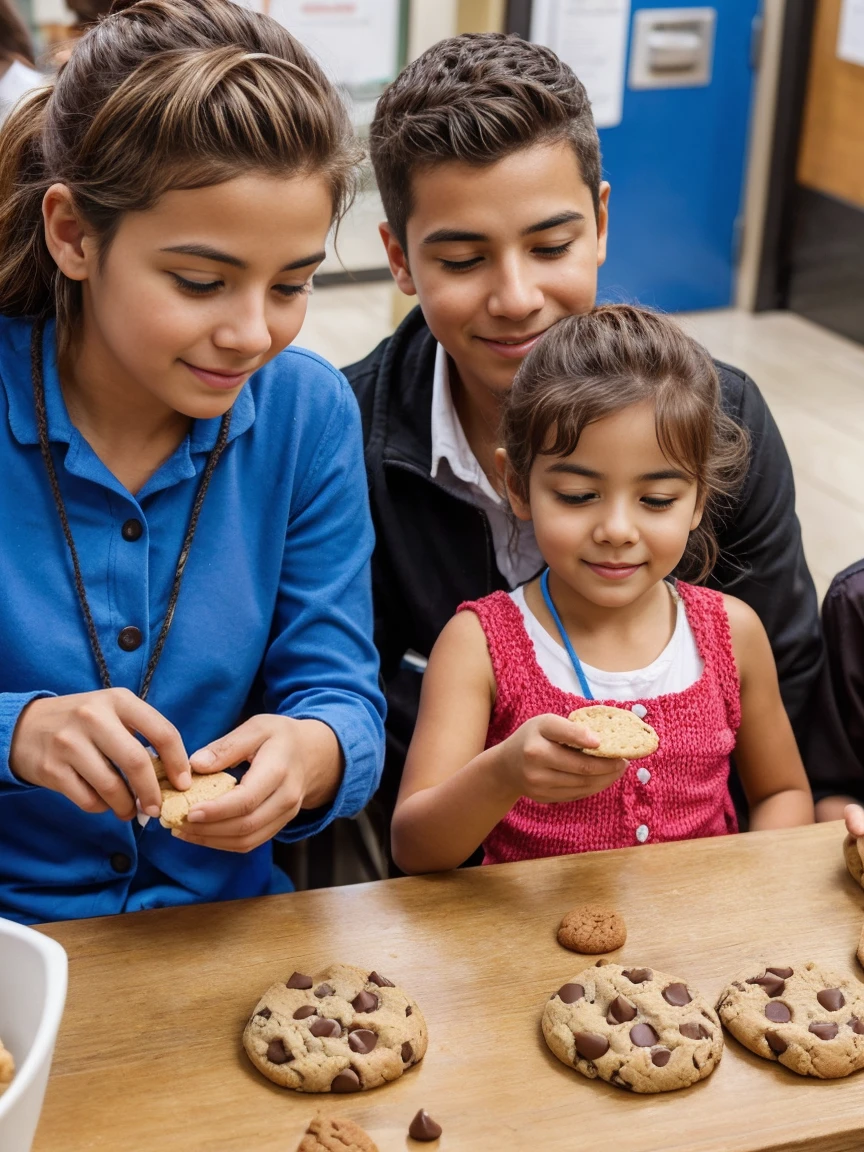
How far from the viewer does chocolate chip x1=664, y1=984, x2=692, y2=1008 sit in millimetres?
981

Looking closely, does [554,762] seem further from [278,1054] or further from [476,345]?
[476,345]

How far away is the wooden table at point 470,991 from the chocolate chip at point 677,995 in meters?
0.04

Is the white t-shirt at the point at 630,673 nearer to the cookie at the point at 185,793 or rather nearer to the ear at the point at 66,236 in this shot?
the cookie at the point at 185,793

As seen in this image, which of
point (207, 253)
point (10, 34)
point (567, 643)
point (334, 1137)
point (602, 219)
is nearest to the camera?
point (334, 1137)

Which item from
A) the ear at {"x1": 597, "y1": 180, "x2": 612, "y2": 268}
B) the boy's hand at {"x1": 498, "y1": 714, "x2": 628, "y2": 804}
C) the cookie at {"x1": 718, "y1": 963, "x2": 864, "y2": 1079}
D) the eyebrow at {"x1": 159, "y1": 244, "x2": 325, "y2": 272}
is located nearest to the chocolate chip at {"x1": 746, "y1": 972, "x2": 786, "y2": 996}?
the cookie at {"x1": 718, "y1": 963, "x2": 864, "y2": 1079}

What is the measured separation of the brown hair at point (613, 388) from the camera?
131cm

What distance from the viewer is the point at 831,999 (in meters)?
0.99

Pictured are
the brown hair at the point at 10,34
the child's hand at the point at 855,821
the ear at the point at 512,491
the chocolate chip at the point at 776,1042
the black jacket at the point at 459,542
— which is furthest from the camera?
the brown hair at the point at 10,34

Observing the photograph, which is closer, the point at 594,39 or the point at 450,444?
the point at 450,444

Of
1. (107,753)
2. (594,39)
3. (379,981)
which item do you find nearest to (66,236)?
(107,753)

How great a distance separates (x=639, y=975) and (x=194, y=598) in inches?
20.8

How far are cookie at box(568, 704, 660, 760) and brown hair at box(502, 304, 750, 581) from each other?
0.27 meters

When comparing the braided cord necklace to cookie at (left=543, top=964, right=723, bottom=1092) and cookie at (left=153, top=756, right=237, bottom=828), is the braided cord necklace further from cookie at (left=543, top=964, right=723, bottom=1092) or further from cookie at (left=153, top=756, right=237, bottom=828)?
cookie at (left=543, top=964, right=723, bottom=1092)

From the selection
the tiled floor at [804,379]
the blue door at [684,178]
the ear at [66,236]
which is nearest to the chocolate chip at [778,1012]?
the ear at [66,236]
